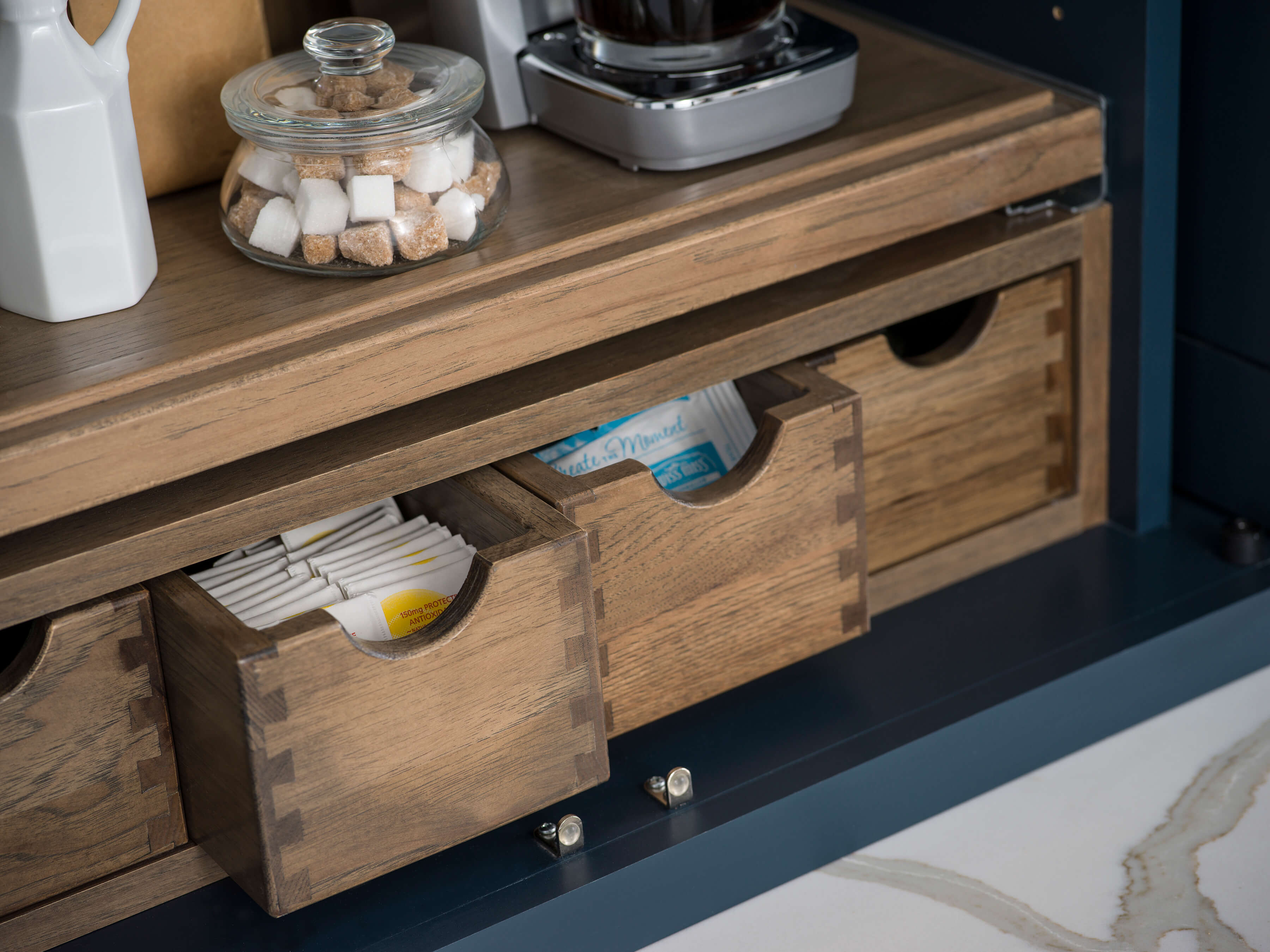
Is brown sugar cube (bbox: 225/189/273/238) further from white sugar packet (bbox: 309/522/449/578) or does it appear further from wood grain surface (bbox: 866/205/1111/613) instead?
wood grain surface (bbox: 866/205/1111/613)

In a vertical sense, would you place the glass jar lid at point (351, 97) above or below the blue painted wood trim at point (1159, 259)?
above

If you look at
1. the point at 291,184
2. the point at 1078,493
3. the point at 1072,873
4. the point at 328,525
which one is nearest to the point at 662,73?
the point at 291,184

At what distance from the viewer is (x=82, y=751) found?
2.77 feet

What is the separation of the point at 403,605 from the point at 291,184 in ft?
0.84

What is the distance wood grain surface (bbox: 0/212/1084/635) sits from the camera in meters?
0.81

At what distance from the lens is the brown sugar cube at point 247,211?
920 millimetres

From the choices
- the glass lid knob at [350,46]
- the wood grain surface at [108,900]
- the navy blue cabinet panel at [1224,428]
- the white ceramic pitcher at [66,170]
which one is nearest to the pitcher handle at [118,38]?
the white ceramic pitcher at [66,170]

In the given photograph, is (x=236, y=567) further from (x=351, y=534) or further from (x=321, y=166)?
(x=321, y=166)

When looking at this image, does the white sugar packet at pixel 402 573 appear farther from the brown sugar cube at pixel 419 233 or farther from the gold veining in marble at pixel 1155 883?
the gold veining in marble at pixel 1155 883

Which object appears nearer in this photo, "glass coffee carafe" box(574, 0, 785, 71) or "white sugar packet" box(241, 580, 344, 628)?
"white sugar packet" box(241, 580, 344, 628)

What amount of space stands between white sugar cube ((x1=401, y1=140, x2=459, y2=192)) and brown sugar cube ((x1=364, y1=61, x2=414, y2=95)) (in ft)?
0.15

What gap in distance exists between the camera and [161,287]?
3.02 ft

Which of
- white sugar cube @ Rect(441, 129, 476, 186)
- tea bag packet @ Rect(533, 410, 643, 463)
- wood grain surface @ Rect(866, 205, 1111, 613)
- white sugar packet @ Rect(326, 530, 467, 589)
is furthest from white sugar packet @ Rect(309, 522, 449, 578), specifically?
wood grain surface @ Rect(866, 205, 1111, 613)

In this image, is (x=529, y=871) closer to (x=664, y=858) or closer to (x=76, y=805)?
(x=664, y=858)
